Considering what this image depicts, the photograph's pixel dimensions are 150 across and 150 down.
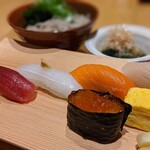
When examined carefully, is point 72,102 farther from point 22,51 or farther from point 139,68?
point 22,51

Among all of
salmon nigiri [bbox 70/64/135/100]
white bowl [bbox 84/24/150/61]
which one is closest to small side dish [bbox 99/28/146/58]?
white bowl [bbox 84/24/150/61]

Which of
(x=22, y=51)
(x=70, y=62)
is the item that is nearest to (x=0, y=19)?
(x=22, y=51)

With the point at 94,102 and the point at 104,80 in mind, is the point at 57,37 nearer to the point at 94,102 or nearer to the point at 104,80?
the point at 104,80

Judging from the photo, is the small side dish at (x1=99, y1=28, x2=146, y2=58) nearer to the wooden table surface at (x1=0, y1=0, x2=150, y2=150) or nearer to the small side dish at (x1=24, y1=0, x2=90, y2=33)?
the small side dish at (x1=24, y1=0, x2=90, y2=33)

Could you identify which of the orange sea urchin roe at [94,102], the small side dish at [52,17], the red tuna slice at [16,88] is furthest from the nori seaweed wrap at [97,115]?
the small side dish at [52,17]

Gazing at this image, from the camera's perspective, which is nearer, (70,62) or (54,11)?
(70,62)

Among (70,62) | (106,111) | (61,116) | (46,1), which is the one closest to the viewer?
(106,111)

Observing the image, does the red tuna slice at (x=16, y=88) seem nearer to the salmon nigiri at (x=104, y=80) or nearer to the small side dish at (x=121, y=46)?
the salmon nigiri at (x=104, y=80)
